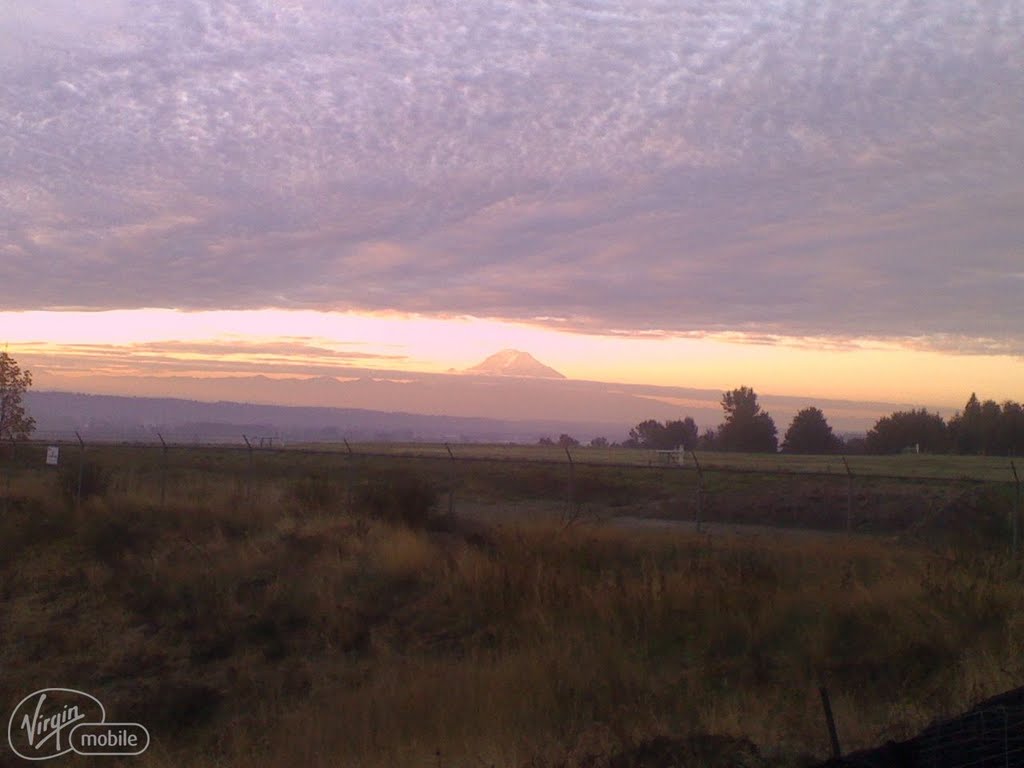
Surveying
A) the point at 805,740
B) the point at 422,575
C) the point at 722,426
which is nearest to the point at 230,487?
the point at 422,575

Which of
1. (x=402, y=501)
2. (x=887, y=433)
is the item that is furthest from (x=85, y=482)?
(x=887, y=433)

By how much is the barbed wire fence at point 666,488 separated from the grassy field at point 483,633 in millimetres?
1301

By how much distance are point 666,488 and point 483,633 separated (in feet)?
78.7

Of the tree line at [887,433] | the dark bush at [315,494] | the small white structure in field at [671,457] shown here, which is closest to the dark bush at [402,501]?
Result: the dark bush at [315,494]

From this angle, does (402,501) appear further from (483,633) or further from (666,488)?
(666,488)

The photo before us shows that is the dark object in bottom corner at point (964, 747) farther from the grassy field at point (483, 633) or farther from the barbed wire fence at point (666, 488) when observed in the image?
the barbed wire fence at point (666, 488)

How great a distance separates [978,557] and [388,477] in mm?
15477

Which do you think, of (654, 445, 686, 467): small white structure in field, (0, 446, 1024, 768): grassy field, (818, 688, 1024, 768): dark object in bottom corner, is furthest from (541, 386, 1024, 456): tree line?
(818, 688, 1024, 768): dark object in bottom corner

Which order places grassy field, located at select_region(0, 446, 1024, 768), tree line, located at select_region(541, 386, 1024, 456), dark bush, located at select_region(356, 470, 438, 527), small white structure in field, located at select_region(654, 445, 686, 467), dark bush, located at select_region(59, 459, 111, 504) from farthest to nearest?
tree line, located at select_region(541, 386, 1024, 456) → small white structure in field, located at select_region(654, 445, 686, 467) → dark bush, located at select_region(59, 459, 111, 504) → dark bush, located at select_region(356, 470, 438, 527) → grassy field, located at select_region(0, 446, 1024, 768)

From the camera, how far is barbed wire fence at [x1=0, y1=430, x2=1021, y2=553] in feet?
80.3

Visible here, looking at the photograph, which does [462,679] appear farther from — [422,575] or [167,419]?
[167,419]

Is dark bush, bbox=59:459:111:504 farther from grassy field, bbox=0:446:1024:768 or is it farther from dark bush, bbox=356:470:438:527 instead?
dark bush, bbox=356:470:438:527

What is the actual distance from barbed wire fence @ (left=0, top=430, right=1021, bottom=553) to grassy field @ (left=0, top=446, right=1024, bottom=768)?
1301 millimetres

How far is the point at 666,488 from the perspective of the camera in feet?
125
